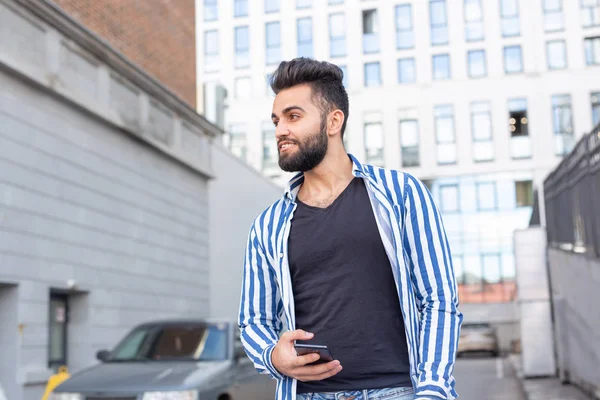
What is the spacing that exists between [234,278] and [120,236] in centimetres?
840

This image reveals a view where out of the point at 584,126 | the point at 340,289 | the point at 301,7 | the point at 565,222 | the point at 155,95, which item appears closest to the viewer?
the point at 340,289

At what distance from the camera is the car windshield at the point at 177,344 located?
9.38 meters

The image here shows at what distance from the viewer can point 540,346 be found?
55.7 ft

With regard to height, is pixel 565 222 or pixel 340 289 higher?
pixel 565 222

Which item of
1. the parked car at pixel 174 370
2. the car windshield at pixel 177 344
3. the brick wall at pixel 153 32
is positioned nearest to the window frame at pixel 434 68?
the brick wall at pixel 153 32

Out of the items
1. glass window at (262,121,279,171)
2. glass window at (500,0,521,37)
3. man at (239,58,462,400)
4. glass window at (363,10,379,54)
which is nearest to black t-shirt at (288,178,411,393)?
man at (239,58,462,400)

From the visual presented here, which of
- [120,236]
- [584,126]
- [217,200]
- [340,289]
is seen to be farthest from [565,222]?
[584,126]

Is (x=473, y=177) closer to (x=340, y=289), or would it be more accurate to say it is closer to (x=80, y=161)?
(x=80, y=161)

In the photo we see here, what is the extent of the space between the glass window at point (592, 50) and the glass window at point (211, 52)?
69.4 feet

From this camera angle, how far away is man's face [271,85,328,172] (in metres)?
2.76

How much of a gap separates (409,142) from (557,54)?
9.35 m

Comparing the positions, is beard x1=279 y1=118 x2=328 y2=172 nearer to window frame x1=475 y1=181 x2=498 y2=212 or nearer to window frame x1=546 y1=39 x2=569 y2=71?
window frame x1=475 y1=181 x2=498 y2=212

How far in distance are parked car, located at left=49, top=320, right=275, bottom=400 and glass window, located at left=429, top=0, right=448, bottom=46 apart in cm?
4083

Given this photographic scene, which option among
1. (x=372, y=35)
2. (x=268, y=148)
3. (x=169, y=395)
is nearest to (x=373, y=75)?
(x=372, y=35)
